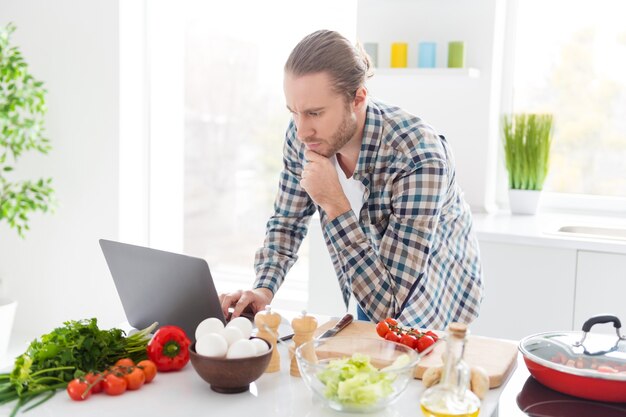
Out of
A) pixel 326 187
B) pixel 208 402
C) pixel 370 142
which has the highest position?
pixel 370 142

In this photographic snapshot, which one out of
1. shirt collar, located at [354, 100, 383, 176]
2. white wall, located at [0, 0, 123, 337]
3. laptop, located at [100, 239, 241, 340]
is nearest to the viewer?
laptop, located at [100, 239, 241, 340]

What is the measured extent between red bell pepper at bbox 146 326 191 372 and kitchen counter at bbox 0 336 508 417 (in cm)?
3

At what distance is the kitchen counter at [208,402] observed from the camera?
130 centimetres

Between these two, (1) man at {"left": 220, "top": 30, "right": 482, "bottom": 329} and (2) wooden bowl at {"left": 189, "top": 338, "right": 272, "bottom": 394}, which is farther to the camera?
(1) man at {"left": 220, "top": 30, "right": 482, "bottom": 329}

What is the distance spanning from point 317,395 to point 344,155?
3.31 ft

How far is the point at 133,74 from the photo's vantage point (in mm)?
3967

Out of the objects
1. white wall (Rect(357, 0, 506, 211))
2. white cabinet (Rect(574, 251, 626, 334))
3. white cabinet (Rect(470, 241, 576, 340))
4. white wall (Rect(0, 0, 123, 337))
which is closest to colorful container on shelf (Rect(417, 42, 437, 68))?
white wall (Rect(357, 0, 506, 211))

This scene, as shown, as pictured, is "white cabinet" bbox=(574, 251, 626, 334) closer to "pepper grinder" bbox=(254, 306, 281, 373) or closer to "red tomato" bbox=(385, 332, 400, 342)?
"red tomato" bbox=(385, 332, 400, 342)

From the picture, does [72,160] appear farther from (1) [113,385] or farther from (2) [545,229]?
(1) [113,385]

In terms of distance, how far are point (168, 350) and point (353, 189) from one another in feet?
2.79

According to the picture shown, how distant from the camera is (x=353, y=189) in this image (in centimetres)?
217

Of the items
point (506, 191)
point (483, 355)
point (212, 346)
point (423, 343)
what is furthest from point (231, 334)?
point (506, 191)

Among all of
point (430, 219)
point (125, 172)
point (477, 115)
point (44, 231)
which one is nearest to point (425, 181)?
point (430, 219)

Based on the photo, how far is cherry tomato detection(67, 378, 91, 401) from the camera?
134 cm
